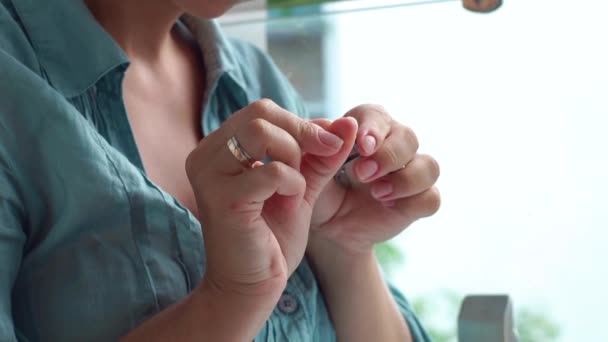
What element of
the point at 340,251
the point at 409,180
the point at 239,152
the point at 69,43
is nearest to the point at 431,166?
the point at 409,180

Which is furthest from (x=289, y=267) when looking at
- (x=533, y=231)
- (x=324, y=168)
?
(x=533, y=231)

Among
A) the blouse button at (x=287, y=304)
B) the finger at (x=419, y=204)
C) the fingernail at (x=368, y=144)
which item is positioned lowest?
the blouse button at (x=287, y=304)

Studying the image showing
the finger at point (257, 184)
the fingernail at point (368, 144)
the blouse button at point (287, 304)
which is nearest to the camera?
the finger at point (257, 184)

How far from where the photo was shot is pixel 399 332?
3.01 ft

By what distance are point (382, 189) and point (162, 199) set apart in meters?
0.21

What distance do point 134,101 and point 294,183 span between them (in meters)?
0.29

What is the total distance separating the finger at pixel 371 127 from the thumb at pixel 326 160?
0.04 metres

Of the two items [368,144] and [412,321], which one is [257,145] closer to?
[368,144]

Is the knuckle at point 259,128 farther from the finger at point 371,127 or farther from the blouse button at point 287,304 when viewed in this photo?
the blouse button at point 287,304

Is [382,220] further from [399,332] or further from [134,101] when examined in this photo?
[134,101]

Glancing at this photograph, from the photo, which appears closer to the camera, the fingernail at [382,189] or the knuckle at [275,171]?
the knuckle at [275,171]

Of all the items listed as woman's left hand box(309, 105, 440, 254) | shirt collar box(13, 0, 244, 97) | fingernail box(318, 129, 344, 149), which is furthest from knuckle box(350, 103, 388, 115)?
shirt collar box(13, 0, 244, 97)

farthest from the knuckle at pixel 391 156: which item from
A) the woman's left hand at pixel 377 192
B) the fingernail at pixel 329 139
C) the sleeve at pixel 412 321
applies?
the sleeve at pixel 412 321

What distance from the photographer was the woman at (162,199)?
0.64m
